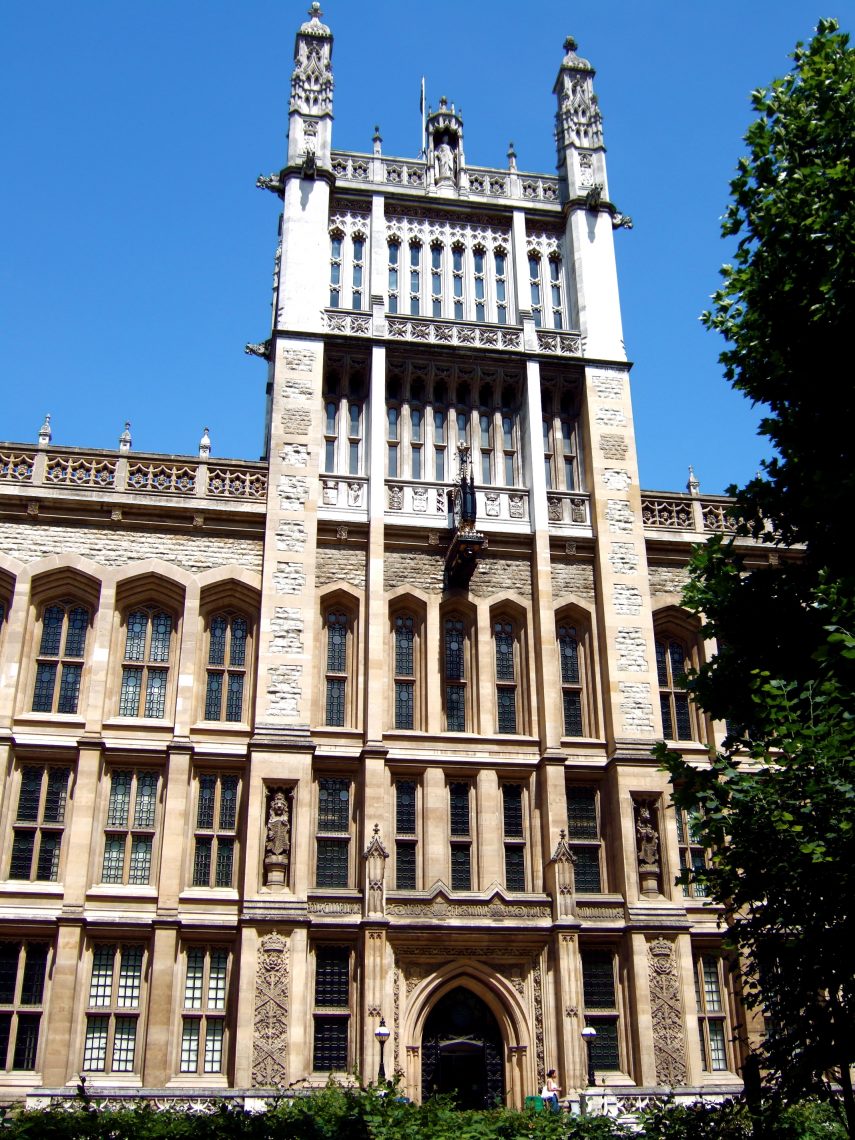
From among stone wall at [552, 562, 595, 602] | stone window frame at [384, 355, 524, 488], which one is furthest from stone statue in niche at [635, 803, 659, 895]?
stone window frame at [384, 355, 524, 488]

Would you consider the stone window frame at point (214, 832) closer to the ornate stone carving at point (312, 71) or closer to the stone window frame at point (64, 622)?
the stone window frame at point (64, 622)

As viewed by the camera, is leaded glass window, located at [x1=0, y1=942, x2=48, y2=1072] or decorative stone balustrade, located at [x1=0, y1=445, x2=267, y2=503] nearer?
leaded glass window, located at [x1=0, y1=942, x2=48, y2=1072]

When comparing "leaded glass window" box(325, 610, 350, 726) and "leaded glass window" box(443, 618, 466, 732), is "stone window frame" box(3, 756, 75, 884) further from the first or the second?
"leaded glass window" box(443, 618, 466, 732)

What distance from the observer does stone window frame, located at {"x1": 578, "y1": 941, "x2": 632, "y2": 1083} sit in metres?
23.7

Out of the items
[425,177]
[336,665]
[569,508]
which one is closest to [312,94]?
[425,177]

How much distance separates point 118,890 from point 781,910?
1438cm

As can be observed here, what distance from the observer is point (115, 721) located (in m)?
24.9

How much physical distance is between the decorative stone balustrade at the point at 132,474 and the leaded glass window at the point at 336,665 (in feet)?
10.9

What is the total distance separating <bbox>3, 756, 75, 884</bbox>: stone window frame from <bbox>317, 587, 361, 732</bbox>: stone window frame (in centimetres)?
543

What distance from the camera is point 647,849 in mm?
25203

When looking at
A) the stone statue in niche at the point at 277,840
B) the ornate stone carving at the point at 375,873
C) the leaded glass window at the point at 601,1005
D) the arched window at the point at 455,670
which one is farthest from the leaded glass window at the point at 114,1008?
the leaded glass window at the point at 601,1005

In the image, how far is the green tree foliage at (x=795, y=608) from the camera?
1327 cm

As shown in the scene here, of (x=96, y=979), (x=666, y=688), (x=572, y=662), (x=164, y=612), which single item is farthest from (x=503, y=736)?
(x=96, y=979)

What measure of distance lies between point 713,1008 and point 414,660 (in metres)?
9.73
